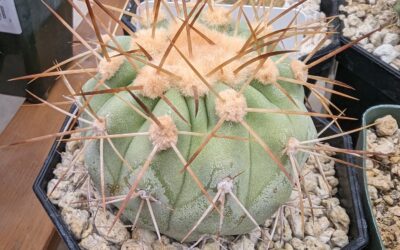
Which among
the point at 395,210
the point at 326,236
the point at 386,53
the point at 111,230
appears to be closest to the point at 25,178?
the point at 111,230

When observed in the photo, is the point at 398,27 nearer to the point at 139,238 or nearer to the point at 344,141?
the point at 344,141

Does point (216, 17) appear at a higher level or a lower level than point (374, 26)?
higher

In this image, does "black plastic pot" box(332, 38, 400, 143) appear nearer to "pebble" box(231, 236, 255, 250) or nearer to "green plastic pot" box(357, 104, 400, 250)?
"green plastic pot" box(357, 104, 400, 250)

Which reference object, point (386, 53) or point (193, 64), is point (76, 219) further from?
point (386, 53)

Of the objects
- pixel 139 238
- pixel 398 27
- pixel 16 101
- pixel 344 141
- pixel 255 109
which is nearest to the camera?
pixel 255 109

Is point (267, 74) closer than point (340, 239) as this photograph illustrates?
Yes

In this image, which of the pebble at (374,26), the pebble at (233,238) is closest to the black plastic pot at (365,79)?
the pebble at (374,26)

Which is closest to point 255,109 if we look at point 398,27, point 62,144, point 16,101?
point 62,144
